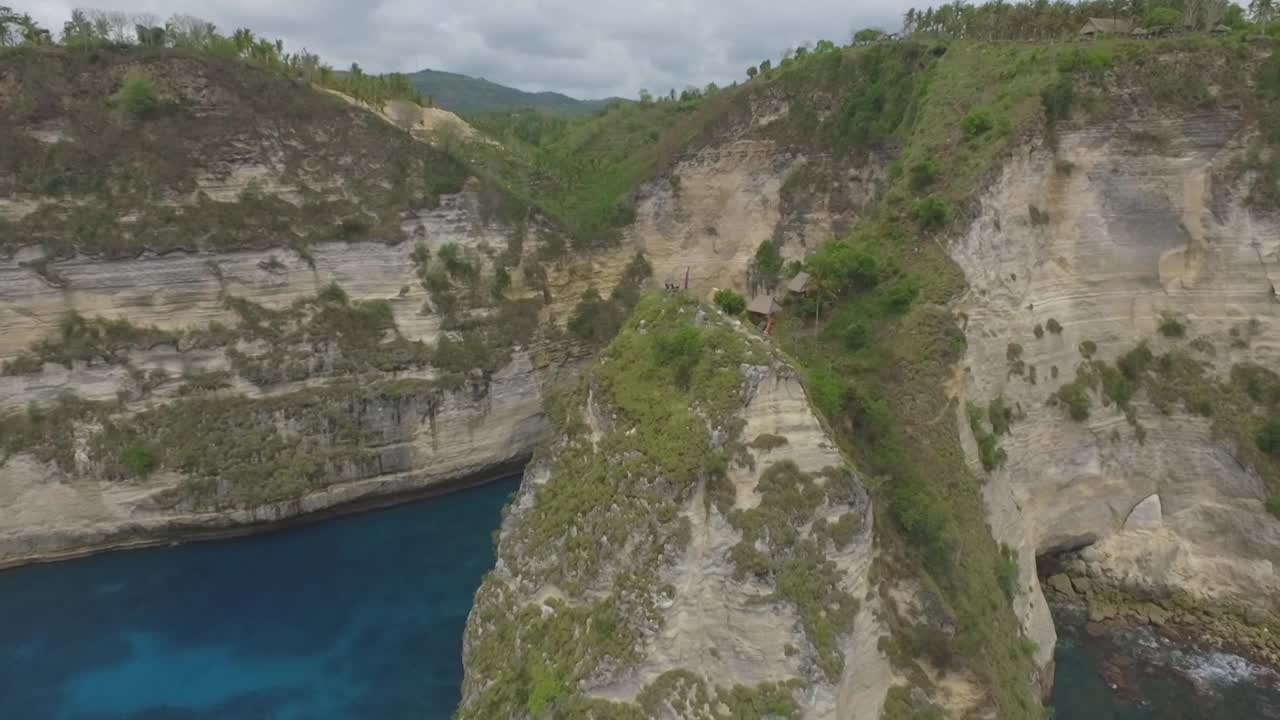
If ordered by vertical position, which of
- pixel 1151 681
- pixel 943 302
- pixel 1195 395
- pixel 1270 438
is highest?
pixel 943 302

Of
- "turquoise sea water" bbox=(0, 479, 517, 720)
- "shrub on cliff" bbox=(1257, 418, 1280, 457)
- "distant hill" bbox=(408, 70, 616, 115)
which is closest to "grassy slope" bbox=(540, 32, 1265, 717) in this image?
"shrub on cliff" bbox=(1257, 418, 1280, 457)

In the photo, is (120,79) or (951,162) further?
(120,79)

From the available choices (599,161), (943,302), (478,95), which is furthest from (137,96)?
(478,95)

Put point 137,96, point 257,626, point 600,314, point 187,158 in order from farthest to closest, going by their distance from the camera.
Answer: point 600,314 < point 187,158 < point 137,96 < point 257,626

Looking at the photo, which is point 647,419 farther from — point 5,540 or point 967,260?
point 5,540

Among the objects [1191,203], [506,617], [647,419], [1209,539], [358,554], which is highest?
[1191,203]

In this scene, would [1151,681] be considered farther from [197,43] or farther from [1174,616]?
[197,43]

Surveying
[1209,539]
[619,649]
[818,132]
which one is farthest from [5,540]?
[1209,539]
